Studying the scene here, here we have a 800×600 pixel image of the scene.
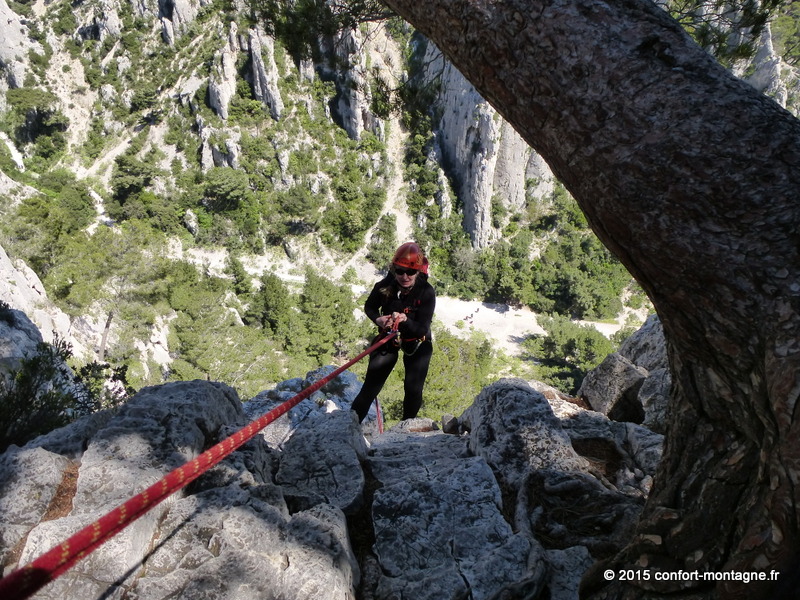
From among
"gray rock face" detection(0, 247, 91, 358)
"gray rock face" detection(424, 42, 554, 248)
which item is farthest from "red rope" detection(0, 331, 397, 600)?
"gray rock face" detection(424, 42, 554, 248)

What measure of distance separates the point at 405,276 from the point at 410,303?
339 millimetres

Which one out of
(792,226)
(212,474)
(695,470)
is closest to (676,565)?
(695,470)

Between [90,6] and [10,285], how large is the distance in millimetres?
70980

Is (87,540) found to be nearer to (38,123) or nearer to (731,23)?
(731,23)

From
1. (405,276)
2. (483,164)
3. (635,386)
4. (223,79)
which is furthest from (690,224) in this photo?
(223,79)

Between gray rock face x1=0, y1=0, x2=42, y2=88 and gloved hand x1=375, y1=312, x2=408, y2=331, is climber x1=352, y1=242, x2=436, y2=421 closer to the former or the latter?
gloved hand x1=375, y1=312, x2=408, y2=331

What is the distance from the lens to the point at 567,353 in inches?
1256

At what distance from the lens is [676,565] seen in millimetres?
1646

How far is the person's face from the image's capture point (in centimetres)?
413

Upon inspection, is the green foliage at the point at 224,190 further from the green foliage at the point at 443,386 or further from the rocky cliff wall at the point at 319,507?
the rocky cliff wall at the point at 319,507

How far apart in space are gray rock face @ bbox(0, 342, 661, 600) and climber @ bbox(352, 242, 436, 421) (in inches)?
27.3

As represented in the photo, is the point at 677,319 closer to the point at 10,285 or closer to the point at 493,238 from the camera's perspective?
the point at 10,285

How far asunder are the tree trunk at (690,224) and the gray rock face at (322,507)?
725mm

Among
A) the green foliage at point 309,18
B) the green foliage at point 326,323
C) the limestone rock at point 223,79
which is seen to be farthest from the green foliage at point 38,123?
the green foliage at point 309,18
